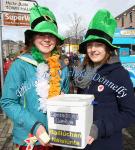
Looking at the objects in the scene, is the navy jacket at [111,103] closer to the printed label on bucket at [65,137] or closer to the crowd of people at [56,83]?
the crowd of people at [56,83]

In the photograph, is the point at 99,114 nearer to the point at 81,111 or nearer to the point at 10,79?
the point at 81,111

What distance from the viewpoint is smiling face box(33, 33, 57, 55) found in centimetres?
261

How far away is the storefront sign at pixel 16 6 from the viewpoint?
302 inches

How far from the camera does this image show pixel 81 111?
200cm

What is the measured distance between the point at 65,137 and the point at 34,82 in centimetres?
→ 62

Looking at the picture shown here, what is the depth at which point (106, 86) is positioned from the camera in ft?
8.29

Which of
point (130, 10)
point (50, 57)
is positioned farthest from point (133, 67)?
point (130, 10)

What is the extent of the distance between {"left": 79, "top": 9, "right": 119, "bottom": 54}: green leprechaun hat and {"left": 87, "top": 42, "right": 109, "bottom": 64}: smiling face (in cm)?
5

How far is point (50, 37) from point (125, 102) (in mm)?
786

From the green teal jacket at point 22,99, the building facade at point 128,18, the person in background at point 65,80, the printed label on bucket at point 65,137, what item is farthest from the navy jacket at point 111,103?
the building facade at point 128,18

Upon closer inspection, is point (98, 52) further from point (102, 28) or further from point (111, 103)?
point (111, 103)

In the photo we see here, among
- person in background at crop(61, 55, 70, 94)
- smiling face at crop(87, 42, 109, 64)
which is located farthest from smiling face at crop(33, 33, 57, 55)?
smiling face at crop(87, 42, 109, 64)

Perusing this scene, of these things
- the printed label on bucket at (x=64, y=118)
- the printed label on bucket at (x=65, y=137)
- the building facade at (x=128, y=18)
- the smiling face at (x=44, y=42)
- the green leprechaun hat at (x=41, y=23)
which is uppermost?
the building facade at (x=128, y=18)

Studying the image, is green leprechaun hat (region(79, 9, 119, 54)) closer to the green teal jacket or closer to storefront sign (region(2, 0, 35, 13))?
the green teal jacket
